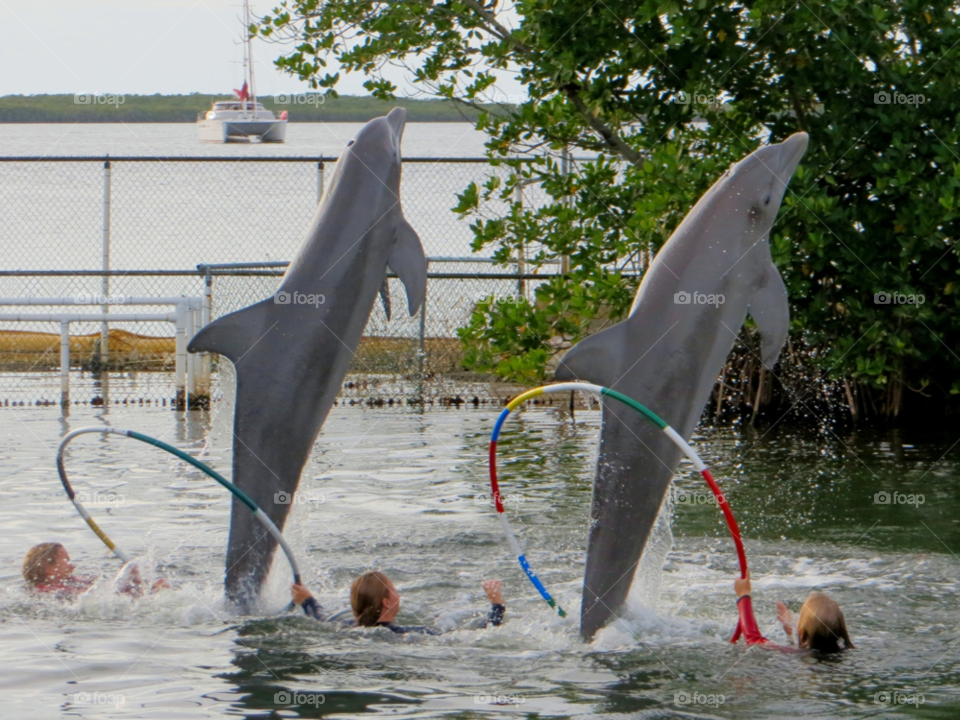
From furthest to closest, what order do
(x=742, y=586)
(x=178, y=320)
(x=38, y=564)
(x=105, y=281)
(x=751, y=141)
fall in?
(x=105, y=281) < (x=178, y=320) < (x=751, y=141) < (x=38, y=564) < (x=742, y=586)

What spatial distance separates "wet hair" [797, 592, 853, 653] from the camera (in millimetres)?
6742

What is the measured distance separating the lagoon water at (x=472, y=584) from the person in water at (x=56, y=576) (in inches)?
Result: 4.1

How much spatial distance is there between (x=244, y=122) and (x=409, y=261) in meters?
23.9

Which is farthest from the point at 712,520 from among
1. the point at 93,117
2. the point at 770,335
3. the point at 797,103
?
the point at 93,117

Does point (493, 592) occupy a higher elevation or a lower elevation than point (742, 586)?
lower

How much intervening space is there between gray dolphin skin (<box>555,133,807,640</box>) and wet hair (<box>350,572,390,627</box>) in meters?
1.15

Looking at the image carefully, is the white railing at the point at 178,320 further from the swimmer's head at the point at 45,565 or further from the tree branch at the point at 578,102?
the swimmer's head at the point at 45,565

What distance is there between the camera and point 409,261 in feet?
24.7

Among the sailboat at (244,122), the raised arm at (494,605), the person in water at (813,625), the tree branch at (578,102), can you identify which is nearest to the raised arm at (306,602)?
→ the raised arm at (494,605)

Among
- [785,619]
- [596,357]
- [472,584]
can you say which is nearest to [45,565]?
[472,584]

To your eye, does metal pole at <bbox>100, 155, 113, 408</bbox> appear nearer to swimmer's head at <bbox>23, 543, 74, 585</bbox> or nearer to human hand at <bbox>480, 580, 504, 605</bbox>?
swimmer's head at <bbox>23, 543, 74, 585</bbox>

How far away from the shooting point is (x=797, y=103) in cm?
1345

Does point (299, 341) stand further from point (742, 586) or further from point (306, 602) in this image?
point (742, 586)

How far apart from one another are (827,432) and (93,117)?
25.0m
